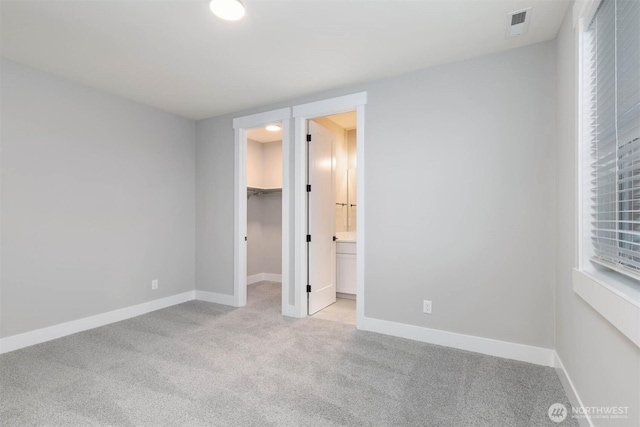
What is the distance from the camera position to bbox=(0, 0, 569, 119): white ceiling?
7.02 feet

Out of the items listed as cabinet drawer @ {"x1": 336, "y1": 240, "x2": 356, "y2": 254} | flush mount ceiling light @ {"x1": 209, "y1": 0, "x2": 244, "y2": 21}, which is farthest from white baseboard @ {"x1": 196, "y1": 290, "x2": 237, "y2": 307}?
flush mount ceiling light @ {"x1": 209, "y1": 0, "x2": 244, "y2": 21}

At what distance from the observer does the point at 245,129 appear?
4.22m

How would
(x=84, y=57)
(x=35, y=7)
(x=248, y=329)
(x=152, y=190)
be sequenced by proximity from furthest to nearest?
(x=152, y=190) → (x=248, y=329) → (x=84, y=57) → (x=35, y=7)

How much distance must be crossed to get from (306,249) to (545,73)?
2.73 meters

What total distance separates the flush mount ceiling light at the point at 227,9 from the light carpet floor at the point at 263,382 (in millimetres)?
2477

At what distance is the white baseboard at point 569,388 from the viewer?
1.72 meters

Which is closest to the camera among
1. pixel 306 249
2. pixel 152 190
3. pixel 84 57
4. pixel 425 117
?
pixel 84 57

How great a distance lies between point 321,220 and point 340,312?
1142mm

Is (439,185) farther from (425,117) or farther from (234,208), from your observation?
(234,208)

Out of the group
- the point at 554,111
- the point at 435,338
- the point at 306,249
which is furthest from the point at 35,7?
the point at 435,338

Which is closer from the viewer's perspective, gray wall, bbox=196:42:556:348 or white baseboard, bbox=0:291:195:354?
A: gray wall, bbox=196:42:556:348

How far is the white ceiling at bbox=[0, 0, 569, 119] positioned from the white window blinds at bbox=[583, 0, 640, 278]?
617mm

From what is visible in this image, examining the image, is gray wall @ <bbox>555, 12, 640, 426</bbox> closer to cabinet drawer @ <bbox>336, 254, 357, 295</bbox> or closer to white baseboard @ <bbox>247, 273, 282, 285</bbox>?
cabinet drawer @ <bbox>336, 254, 357, 295</bbox>

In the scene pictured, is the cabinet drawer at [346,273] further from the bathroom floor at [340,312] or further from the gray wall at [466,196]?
the gray wall at [466,196]
